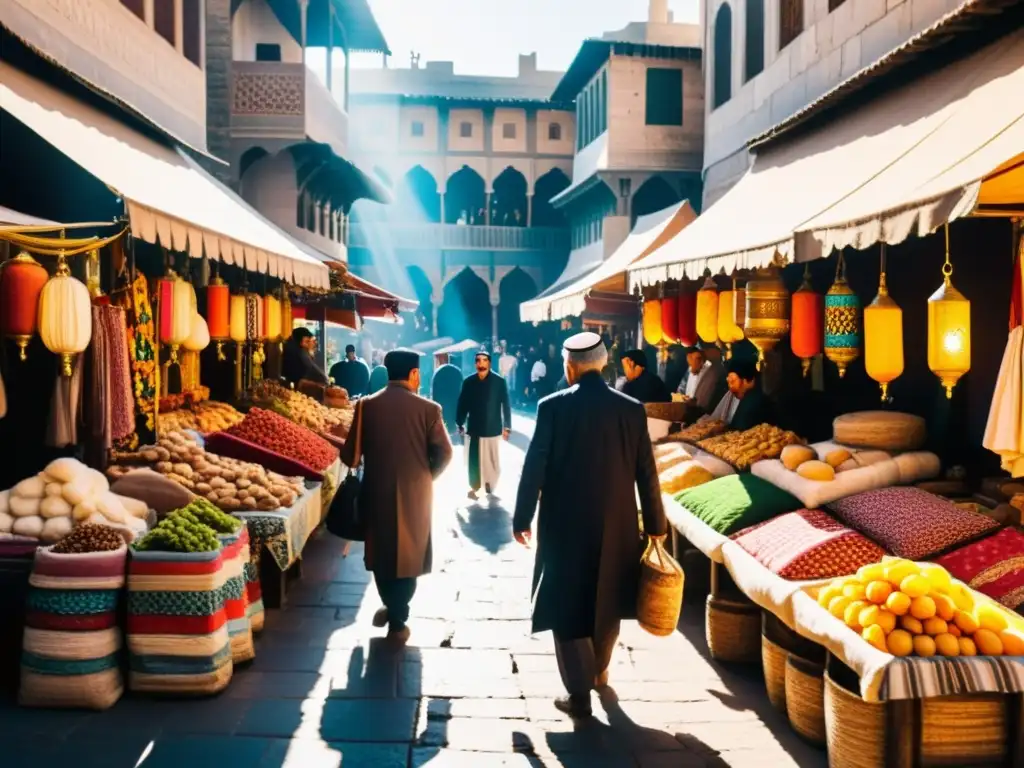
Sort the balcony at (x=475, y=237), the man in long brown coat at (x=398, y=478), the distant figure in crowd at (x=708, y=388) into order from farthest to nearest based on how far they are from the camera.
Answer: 1. the balcony at (x=475, y=237)
2. the distant figure in crowd at (x=708, y=388)
3. the man in long brown coat at (x=398, y=478)

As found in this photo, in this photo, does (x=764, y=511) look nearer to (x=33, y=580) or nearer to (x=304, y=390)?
(x=33, y=580)

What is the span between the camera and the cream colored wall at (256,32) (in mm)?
18094

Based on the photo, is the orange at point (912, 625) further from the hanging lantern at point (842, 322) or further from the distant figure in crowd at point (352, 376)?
the distant figure in crowd at point (352, 376)

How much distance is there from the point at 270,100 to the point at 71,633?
552 inches

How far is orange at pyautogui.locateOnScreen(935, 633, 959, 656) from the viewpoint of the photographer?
3748 mm

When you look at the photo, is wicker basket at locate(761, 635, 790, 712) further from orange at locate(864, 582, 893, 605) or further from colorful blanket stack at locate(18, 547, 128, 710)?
colorful blanket stack at locate(18, 547, 128, 710)

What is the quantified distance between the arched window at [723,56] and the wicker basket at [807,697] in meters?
11.9

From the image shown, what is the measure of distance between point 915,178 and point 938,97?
191cm

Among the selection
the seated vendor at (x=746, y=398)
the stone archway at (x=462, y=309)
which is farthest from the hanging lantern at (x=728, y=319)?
the stone archway at (x=462, y=309)

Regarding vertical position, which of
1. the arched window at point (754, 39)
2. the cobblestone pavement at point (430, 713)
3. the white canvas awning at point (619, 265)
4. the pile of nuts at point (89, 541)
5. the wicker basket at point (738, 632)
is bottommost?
the cobblestone pavement at point (430, 713)

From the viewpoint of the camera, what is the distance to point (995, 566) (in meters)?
4.63

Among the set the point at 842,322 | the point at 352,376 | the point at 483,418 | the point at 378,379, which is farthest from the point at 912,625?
the point at 378,379

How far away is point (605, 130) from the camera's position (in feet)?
80.6

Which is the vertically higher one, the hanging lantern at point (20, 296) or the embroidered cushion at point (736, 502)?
the hanging lantern at point (20, 296)
